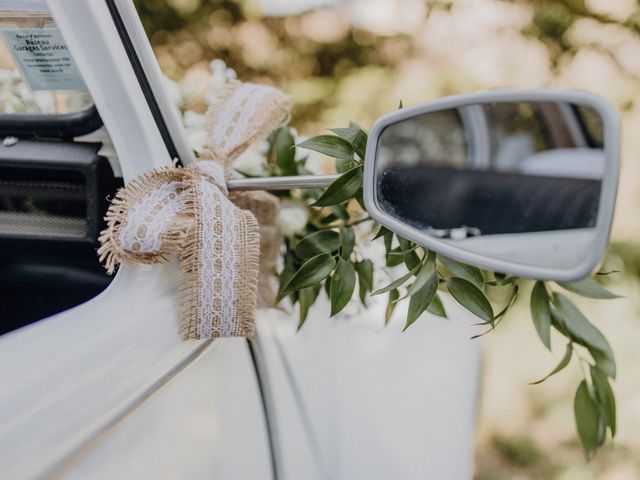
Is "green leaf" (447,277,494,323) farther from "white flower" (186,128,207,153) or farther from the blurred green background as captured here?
the blurred green background

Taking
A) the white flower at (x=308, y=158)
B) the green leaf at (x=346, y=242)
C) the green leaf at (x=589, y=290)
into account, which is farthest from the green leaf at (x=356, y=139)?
the white flower at (x=308, y=158)

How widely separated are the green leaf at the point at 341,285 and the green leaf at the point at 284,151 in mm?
399

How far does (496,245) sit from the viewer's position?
1.07 meters

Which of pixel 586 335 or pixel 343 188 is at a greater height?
pixel 343 188

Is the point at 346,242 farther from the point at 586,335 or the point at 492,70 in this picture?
the point at 492,70

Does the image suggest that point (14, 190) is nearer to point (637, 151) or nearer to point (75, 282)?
point (75, 282)

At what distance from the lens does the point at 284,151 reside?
152 cm

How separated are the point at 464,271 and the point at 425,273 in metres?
0.07

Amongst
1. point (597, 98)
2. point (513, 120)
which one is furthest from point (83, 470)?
point (513, 120)

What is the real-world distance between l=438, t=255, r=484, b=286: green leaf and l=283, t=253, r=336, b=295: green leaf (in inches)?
8.8

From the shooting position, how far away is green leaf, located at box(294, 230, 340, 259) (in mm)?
1268

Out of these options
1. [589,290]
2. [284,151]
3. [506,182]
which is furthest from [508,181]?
[284,151]

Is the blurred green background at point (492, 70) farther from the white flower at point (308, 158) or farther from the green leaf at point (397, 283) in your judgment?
the green leaf at point (397, 283)

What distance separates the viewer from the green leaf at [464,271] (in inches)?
41.3
